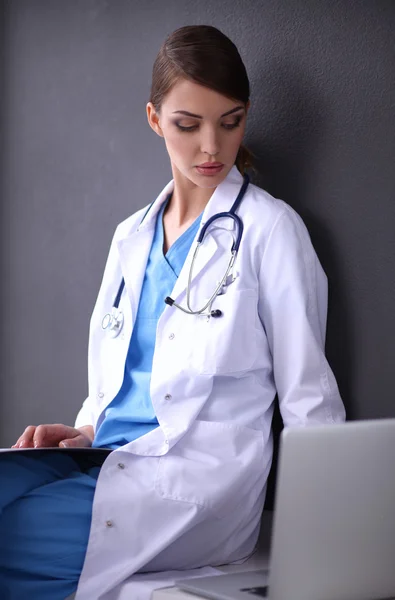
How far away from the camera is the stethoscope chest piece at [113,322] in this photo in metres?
2.02

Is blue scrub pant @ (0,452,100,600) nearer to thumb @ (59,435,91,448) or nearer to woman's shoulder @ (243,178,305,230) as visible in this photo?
thumb @ (59,435,91,448)

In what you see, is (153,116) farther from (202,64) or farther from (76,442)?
(76,442)

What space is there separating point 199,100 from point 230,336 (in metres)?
0.50

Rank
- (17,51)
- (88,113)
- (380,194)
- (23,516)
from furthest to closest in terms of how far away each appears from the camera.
A: 1. (17,51)
2. (88,113)
3. (380,194)
4. (23,516)

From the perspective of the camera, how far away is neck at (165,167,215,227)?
2.04 meters

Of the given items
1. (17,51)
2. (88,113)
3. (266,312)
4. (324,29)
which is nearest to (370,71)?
(324,29)

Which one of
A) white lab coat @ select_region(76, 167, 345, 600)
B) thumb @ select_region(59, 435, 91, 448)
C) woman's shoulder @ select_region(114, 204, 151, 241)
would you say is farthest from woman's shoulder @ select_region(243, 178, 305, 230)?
thumb @ select_region(59, 435, 91, 448)

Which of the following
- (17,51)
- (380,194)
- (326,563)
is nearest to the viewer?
(326,563)

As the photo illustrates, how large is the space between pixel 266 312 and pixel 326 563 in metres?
0.68

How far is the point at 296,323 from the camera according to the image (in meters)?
1.76

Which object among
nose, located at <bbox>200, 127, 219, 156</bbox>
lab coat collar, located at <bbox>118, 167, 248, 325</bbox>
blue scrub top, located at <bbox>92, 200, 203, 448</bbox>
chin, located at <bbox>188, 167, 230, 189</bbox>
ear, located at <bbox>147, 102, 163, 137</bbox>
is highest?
ear, located at <bbox>147, 102, 163, 137</bbox>

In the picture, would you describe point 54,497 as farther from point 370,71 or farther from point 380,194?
point 370,71

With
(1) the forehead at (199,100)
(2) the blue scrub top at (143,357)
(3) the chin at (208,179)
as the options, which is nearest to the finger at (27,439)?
(2) the blue scrub top at (143,357)

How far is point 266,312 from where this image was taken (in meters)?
1.83
